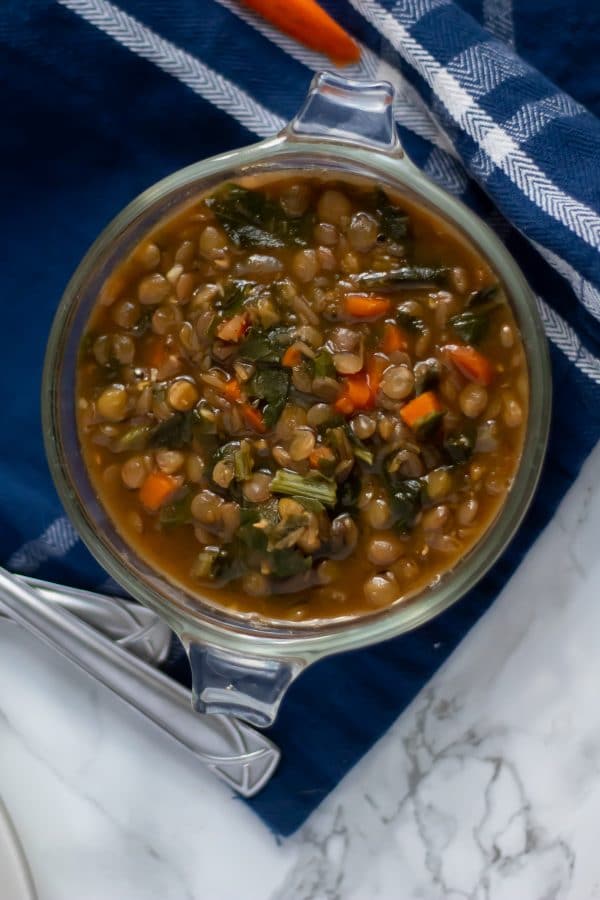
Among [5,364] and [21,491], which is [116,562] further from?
[5,364]

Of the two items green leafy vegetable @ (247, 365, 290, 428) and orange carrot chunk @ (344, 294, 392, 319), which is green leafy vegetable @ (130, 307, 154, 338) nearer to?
green leafy vegetable @ (247, 365, 290, 428)

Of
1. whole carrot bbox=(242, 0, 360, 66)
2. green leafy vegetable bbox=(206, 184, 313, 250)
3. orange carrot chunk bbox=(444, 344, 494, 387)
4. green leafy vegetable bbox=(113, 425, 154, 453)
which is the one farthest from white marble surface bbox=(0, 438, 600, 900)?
whole carrot bbox=(242, 0, 360, 66)

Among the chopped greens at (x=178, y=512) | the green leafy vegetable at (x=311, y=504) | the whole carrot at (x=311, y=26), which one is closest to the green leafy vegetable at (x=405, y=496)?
the green leafy vegetable at (x=311, y=504)

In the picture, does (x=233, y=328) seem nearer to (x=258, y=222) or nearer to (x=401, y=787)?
(x=258, y=222)

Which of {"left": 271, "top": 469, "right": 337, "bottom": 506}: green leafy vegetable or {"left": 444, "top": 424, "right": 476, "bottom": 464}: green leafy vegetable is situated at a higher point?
{"left": 444, "top": 424, "right": 476, "bottom": 464}: green leafy vegetable

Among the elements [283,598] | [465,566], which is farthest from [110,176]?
[465,566]

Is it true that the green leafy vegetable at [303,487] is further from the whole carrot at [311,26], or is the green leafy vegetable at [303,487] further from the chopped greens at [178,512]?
the whole carrot at [311,26]

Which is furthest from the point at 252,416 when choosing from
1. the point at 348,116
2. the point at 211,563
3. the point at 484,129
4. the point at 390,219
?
the point at 484,129
